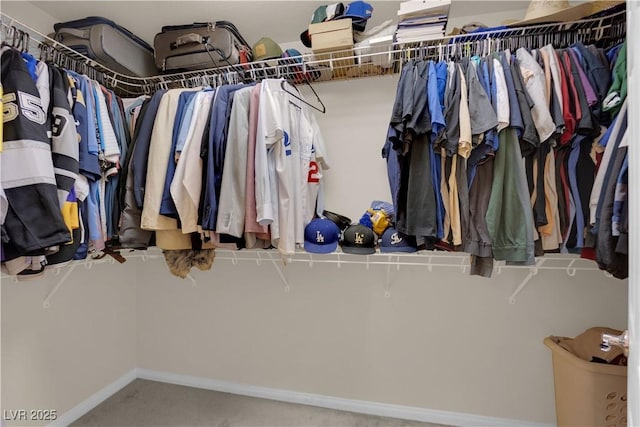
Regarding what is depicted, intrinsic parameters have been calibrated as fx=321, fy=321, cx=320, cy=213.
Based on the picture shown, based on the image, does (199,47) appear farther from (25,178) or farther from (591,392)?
(591,392)

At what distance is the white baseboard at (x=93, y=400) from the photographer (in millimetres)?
1771

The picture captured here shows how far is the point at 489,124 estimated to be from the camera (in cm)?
118

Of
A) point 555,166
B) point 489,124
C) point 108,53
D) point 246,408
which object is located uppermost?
point 108,53

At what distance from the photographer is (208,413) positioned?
1870 mm

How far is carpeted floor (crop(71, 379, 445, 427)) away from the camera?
70.4 inches

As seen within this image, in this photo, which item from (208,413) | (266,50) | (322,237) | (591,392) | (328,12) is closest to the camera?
(591,392)

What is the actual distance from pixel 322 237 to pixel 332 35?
0.98 meters

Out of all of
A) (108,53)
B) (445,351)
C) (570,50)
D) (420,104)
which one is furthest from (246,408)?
(570,50)

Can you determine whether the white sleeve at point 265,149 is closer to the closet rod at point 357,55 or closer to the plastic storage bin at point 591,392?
the closet rod at point 357,55

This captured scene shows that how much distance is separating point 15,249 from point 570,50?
2.11 meters

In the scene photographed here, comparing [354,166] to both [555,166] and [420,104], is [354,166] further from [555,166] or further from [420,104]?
[555,166]

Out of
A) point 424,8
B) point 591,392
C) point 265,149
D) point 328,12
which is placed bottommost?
point 591,392

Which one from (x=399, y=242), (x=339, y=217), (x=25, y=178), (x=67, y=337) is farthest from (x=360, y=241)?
(x=67, y=337)

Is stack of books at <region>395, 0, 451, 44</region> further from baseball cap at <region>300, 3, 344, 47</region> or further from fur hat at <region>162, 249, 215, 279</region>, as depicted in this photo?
fur hat at <region>162, 249, 215, 279</region>
